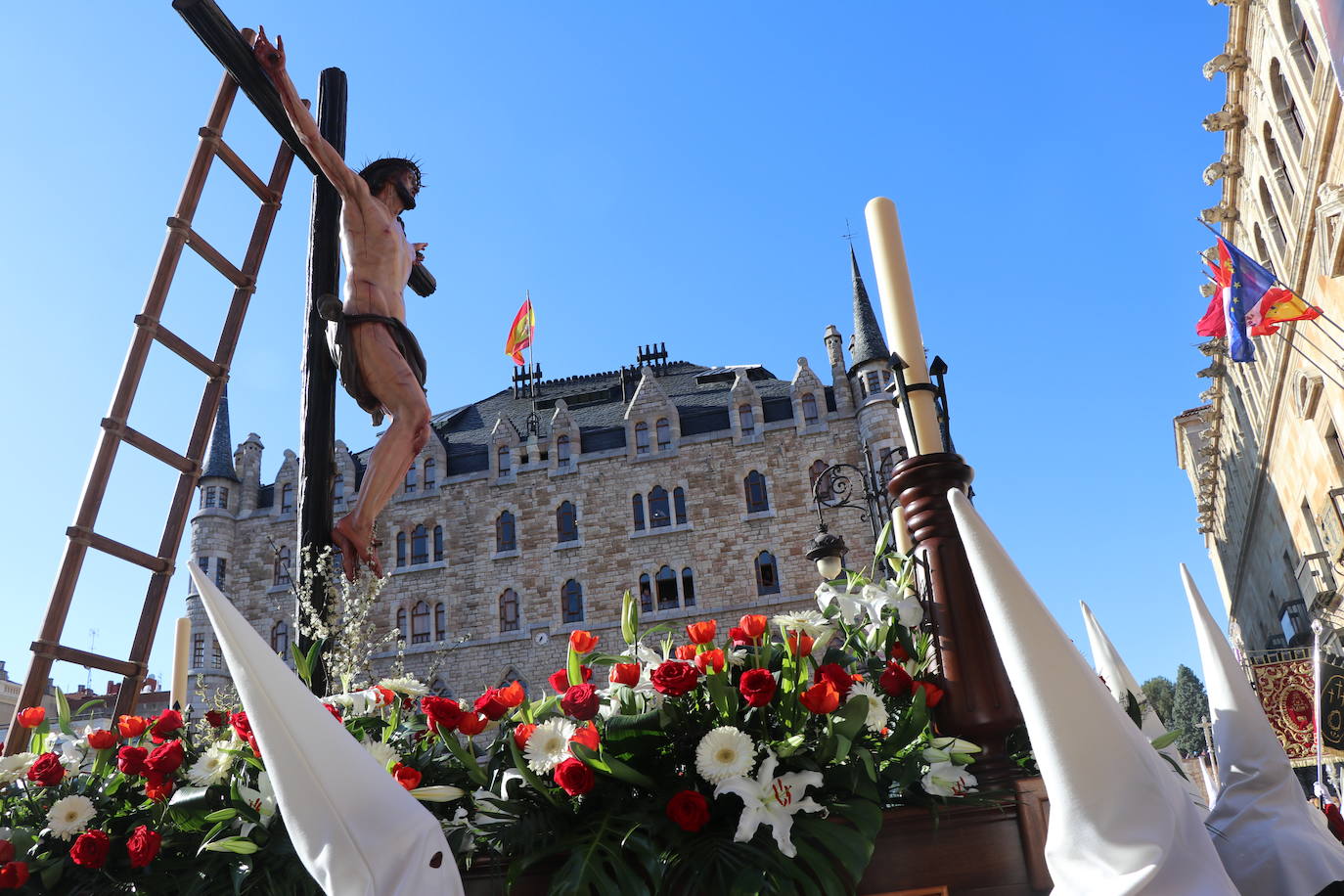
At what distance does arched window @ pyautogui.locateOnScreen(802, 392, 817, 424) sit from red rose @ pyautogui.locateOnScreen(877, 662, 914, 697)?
82.2 ft

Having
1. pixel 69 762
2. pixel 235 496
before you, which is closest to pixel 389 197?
pixel 69 762

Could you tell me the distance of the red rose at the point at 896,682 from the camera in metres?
2.09

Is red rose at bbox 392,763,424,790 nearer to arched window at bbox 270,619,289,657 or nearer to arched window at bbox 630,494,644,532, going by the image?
arched window at bbox 630,494,644,532

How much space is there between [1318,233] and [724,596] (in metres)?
15.4

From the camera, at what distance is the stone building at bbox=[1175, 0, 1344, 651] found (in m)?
13.4

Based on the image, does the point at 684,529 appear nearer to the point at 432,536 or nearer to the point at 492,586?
the point at 492,586

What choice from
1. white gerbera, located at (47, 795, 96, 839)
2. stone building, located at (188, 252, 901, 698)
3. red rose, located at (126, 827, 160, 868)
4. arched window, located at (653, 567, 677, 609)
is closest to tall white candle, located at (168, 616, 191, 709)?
white gerbera, located at (47, 795, 96, 839)

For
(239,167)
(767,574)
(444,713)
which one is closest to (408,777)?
(444,713)

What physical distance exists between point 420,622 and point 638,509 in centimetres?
679

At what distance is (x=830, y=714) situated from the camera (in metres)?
1.97

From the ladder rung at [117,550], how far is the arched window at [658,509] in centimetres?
2316

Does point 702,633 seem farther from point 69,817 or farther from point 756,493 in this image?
point 756,493

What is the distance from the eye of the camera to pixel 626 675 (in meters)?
2.04

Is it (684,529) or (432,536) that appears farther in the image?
(432,536)
